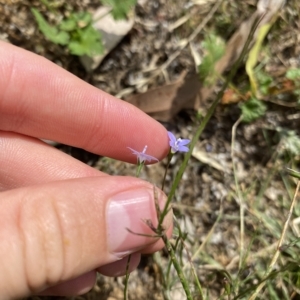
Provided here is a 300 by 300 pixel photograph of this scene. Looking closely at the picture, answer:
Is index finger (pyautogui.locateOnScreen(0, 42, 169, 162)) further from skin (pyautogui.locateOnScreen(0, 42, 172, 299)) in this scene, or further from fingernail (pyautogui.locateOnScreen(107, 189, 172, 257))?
fingernail (pyautogui.locateOnScreen(107, 189, 172, 257))

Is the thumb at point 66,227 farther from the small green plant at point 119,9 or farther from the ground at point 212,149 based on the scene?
the small green plant at point 119,9

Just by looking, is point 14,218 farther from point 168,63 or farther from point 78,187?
point 168,63

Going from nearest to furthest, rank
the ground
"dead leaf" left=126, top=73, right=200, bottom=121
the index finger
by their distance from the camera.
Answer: the index finger < the ground < "dead leaf" left=126, top=73, right=200, bottom=121

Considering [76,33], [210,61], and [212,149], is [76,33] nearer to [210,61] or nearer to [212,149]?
[210,61]

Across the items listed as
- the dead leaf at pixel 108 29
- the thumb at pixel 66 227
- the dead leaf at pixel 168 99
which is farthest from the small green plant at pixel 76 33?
the thumb at pixel 66 227

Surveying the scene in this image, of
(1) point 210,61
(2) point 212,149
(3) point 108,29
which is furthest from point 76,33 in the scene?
(2) point 212,149

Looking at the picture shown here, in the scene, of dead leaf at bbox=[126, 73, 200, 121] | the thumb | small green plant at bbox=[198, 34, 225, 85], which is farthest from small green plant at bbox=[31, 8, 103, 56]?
the thumb
